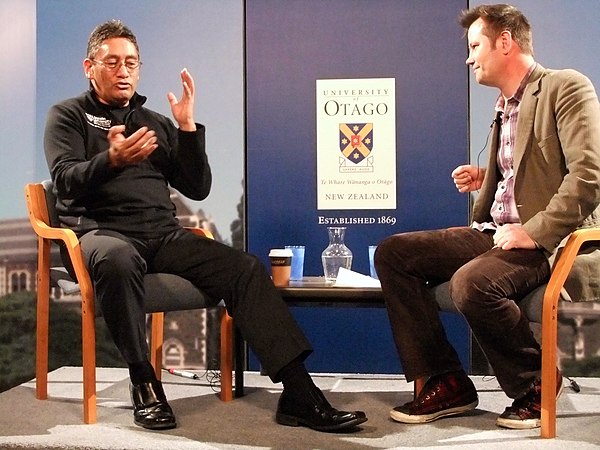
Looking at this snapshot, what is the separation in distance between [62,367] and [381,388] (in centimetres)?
169

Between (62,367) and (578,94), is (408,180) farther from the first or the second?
(62,367)

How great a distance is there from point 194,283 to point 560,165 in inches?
55.7

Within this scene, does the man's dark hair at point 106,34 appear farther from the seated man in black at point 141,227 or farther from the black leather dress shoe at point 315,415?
the black leather dress shoe at point 315,415

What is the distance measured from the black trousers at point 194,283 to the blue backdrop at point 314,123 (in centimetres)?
93

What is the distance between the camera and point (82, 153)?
329 cm

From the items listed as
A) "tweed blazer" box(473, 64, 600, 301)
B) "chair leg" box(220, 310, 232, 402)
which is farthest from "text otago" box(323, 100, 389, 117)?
"chair leg" box(220, 310, 232, 402)

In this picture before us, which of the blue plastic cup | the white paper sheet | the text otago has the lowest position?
the white paper sheet

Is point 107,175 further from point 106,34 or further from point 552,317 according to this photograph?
point 552,317

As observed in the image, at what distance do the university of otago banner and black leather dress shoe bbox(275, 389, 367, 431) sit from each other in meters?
1.41

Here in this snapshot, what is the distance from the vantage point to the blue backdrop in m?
4.08

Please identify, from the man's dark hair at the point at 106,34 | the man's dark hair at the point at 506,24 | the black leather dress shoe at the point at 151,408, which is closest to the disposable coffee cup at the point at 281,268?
the black leather dress shoe at the point at 151,408

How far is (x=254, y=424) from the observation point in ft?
9.98

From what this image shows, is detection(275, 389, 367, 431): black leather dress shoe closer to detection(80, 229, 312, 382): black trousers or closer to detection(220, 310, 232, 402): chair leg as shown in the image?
detection(80, 229, 312, 382): black trousers

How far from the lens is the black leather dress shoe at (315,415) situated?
9.33 feet
